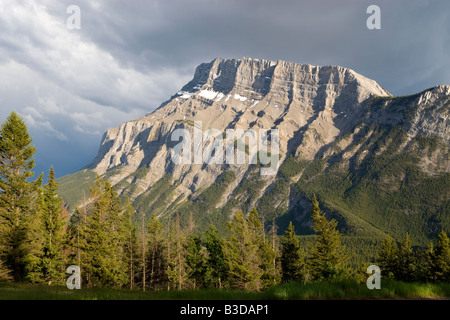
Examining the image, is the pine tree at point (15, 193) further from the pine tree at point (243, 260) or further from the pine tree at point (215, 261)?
the pine tree at point (215, 261)

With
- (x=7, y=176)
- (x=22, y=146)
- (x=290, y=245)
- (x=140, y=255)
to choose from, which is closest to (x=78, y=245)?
(x=7, y=176)

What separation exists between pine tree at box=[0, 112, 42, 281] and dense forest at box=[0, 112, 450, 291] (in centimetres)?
8

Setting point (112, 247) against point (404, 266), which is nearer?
point (112, 247)

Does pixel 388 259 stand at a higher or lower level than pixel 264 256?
lower

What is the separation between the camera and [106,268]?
33.8 meters

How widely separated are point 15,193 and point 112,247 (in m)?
12.8

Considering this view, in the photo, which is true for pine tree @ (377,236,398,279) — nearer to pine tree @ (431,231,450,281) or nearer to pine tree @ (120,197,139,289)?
pine tree @ (431,231,450,281)

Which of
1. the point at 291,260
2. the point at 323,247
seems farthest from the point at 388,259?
the point at 291,260

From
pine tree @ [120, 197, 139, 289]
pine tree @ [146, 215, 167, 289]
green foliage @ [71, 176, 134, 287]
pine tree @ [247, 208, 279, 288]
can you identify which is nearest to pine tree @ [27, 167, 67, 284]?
green foliage @ [71, 176, 134, 287]

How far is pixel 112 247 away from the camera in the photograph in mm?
35250

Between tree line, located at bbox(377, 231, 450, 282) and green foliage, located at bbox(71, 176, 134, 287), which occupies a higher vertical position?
green foliage, located at bbox(71, 176, 134, 287)

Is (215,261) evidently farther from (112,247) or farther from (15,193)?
(15,193)

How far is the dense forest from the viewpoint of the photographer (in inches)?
1112
